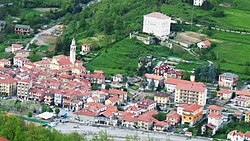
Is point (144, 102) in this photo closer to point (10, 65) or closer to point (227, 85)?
point (227, 85)

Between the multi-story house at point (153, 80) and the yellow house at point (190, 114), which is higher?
the multi-story house at point (153, 80)

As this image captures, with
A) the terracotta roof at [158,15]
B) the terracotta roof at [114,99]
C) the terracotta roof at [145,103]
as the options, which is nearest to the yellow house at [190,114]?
the terracotta roof at [145,103]

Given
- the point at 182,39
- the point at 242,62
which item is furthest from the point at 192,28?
the point at 242,62

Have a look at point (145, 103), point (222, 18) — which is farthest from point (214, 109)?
point (222, 18)

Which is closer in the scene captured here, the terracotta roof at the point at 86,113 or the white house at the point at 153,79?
the terracotta roof at the point at 86,113

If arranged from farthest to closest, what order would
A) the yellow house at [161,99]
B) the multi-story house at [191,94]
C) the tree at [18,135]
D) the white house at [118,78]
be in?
the white house at [118,78], the yellow house at [161,99], the multi-story house at [191,94], the tree at [18,135]

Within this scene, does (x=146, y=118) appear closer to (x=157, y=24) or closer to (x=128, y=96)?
(x=128, y=96)

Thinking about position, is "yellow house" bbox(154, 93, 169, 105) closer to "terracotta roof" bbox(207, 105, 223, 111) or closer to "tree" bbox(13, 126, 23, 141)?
"terracotta roof" bbox(207, 105, 223, 111)

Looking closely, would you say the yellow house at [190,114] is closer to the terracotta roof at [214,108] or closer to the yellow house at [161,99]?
the terracotta roof at [214,108]
